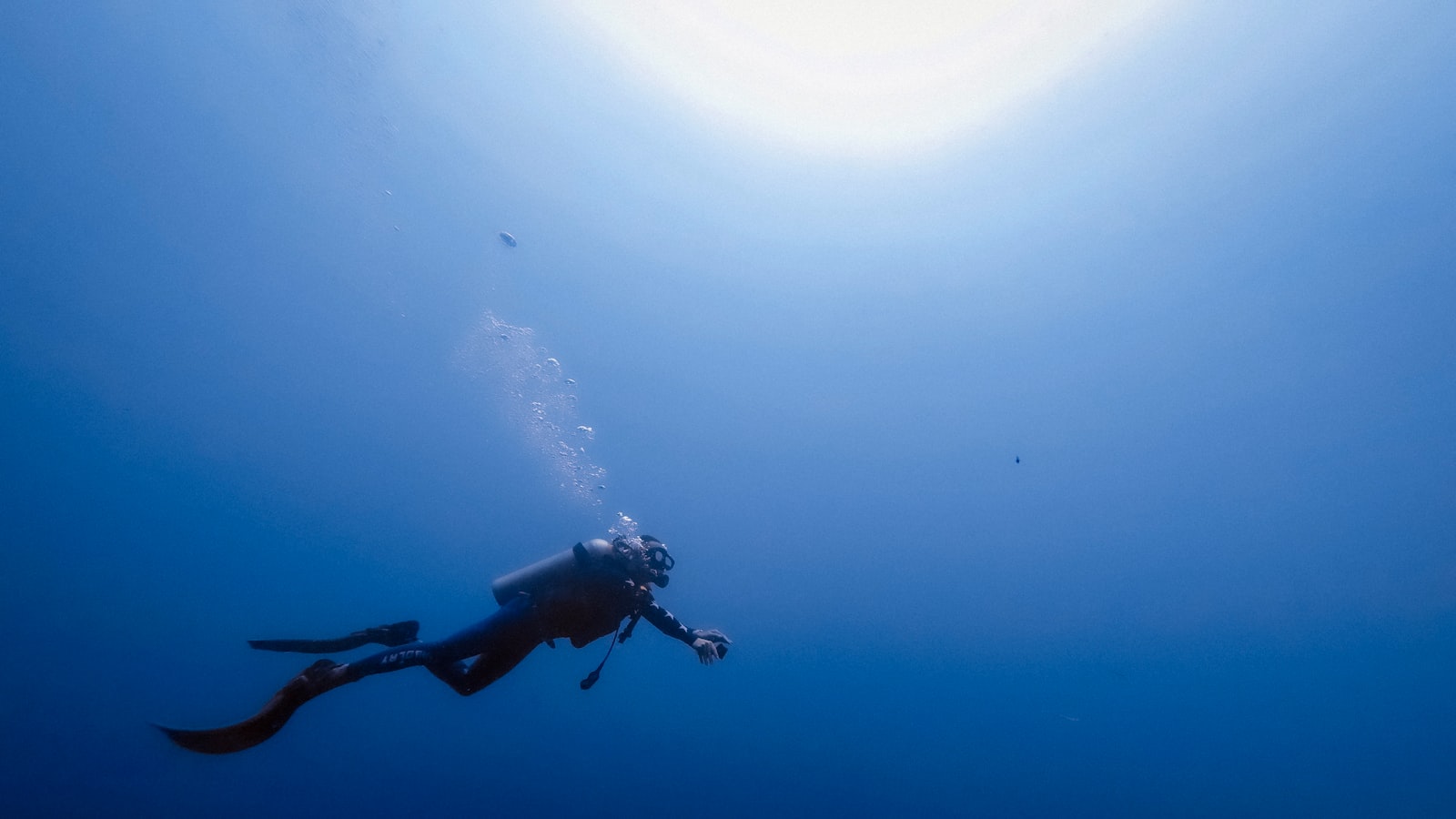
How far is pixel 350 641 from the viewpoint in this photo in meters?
4.73

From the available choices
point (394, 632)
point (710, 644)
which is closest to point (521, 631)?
point (394, 632)

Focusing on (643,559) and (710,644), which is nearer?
(710,644)

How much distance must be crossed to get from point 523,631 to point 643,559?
1123 mm

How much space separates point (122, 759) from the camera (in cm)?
3244

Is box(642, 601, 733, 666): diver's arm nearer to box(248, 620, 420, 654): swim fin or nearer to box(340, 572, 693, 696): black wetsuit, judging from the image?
box(340, 572, 693, 696): black wetsuit

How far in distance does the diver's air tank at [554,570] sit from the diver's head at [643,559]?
13 cm

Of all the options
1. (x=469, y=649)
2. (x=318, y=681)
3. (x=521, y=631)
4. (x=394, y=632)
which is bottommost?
(x=318, y=681)

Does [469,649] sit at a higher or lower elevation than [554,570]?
lower

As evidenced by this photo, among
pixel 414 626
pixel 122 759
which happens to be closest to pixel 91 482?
pixel 122 759

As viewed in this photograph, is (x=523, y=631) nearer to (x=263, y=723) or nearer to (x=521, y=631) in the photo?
(x=521, y=631)

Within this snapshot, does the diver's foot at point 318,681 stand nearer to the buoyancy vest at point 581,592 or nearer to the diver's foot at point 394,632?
the diver's foot at point 394,632

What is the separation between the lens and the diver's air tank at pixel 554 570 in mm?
4895

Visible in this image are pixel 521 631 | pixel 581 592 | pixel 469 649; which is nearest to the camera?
pixel 469 649

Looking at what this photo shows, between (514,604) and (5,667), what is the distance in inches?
1961
